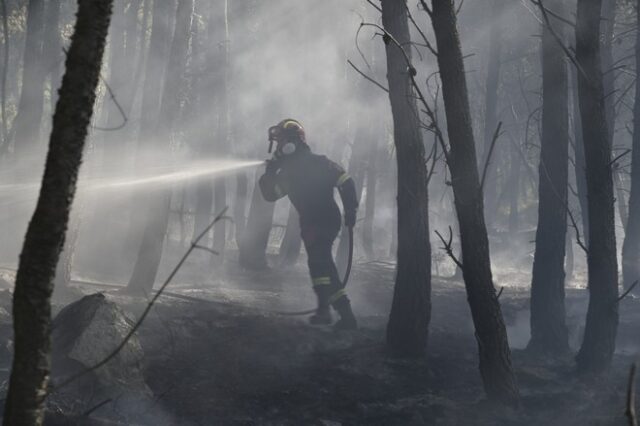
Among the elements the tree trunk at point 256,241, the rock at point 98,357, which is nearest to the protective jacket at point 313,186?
the rock at point 98,357

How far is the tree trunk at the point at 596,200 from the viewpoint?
6.91 metres

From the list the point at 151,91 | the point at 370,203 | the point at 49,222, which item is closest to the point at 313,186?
the point at 151,91

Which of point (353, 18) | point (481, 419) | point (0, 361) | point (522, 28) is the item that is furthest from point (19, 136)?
point (522, 28)

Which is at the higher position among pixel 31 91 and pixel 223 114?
pixel 223 114

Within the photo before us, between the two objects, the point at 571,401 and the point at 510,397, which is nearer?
the point at 510,397

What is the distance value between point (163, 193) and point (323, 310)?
3.37 meters

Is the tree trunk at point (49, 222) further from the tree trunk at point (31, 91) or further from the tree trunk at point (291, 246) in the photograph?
the tree trunk at point (291, 246)

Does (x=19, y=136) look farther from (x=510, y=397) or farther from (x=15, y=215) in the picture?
(x=510, y=397)

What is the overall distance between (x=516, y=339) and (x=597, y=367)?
3.13 meters

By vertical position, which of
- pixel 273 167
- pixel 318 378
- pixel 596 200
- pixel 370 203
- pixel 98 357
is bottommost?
pixel 318 378

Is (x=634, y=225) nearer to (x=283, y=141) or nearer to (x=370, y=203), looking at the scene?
(x=283, y=141)

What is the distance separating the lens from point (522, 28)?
23391 millimetres

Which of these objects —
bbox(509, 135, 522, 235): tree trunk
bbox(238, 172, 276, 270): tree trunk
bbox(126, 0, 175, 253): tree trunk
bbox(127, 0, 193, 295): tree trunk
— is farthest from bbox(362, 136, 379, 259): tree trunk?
bbox(509, 135, 522, 235): tree trunk

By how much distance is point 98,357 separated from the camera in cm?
591
